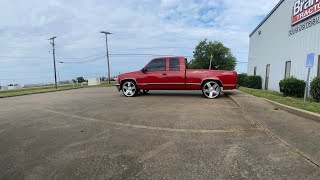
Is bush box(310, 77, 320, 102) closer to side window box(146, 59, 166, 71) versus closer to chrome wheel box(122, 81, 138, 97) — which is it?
side window box(146, 59, 166, 71)

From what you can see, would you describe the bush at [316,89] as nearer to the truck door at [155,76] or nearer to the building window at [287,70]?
the building window at [287,70]

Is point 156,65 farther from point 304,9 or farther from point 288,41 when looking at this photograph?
point 288,41

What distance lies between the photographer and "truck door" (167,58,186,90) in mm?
11219

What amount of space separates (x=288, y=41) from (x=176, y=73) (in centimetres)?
1045

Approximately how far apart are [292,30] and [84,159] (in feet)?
55.5

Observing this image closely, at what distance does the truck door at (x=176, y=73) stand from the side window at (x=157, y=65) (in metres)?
0.28

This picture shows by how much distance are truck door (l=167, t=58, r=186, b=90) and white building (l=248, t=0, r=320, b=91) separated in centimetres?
733

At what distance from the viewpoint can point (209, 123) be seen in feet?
20.0

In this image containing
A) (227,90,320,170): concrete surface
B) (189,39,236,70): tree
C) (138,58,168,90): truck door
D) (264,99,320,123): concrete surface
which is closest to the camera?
(227,90,320,170): concrete surface

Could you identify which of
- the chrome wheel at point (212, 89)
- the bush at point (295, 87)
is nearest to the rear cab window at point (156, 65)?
the chrome wheel at point (212, 89)

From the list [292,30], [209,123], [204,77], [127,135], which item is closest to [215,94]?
[204,77]

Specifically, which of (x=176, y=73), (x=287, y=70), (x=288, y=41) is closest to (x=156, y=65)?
(x=176, y=73)

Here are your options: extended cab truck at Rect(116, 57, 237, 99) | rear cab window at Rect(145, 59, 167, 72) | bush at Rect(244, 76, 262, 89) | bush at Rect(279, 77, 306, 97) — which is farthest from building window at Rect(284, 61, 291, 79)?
rear cab window at Rect(145, 59, 167, 72)

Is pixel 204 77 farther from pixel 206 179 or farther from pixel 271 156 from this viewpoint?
pixel 206 179
